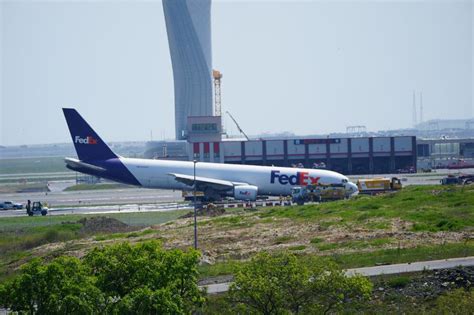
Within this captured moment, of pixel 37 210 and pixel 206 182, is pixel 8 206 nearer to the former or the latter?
pixel 37 210

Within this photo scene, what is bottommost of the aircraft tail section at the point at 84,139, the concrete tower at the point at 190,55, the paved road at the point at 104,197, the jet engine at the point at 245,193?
the paved road at the point at 104,197

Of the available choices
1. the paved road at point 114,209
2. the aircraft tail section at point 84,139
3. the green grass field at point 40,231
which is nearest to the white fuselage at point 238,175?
the paved road at point 114,209

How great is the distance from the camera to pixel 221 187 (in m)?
71.1

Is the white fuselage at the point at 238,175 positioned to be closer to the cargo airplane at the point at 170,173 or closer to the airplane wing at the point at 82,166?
the cargo airplane at the point at 170,173

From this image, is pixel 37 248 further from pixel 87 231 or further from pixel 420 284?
pixel 420 284

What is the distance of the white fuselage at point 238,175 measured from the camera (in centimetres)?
7212

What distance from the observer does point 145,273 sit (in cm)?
2412

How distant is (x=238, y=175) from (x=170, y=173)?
5.86m

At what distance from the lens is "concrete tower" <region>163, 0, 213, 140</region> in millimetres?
158000

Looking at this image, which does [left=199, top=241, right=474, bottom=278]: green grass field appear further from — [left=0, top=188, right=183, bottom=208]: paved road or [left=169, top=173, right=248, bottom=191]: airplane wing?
[left=0, top=188, right=183, bottom=208]: paved road

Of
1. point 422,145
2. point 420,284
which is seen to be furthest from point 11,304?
point 422,145

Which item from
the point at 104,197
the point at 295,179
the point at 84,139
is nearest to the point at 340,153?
the point at 104,197

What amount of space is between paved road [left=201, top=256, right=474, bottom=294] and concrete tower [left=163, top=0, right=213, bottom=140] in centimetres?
12233

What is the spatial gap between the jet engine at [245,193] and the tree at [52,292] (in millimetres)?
46724
